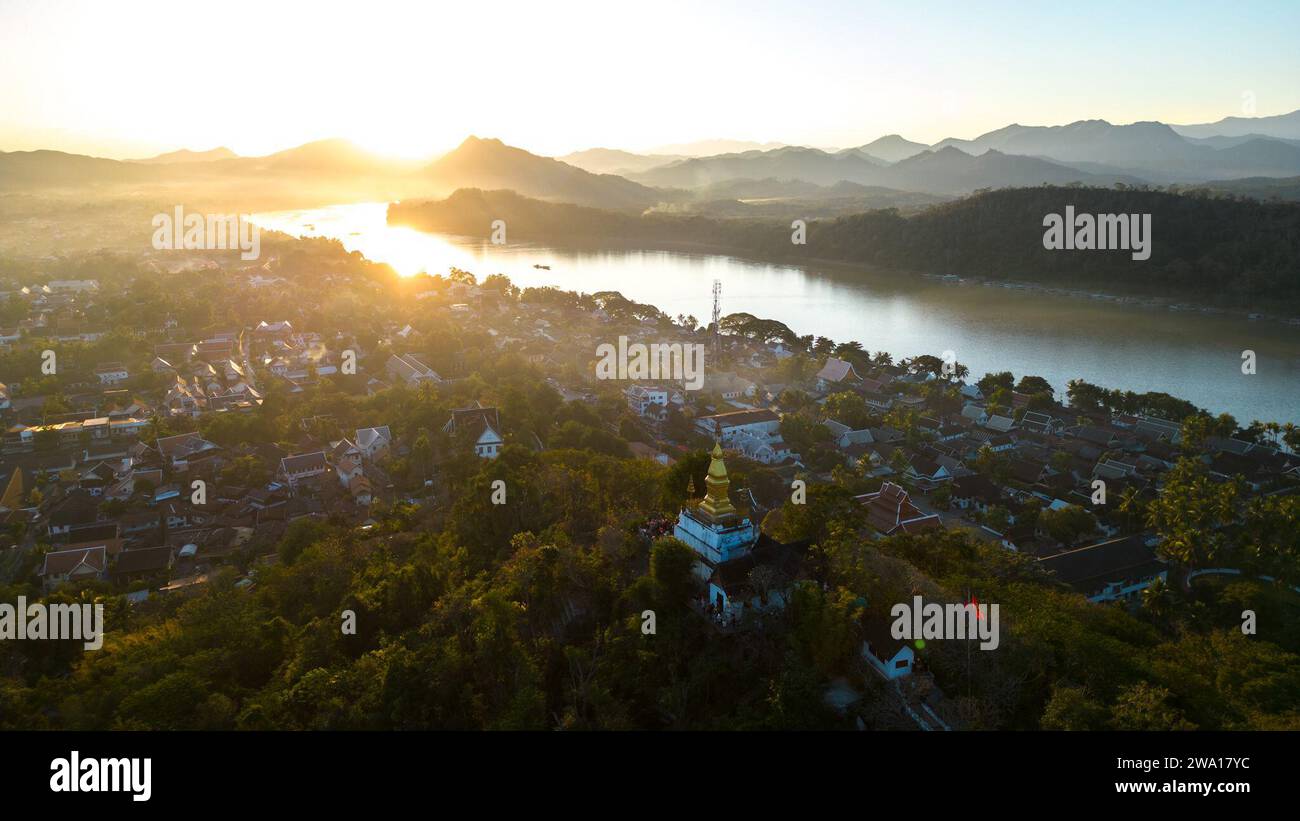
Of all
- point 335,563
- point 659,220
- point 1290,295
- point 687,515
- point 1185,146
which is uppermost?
point 1185,146

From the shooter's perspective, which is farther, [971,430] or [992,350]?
[992,350]

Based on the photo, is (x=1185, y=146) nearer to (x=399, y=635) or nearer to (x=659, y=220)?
(x=659, y=220)

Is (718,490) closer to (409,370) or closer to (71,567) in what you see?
(71,567)

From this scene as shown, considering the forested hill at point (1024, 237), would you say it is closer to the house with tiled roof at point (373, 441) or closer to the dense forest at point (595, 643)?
the dense forest at point (595, 643)

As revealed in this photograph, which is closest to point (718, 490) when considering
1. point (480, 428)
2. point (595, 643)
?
point (595, 643)

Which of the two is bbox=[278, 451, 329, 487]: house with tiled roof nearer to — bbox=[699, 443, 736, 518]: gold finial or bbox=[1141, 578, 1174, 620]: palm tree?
bbox=[699, 443, 736, 518]: gold finial

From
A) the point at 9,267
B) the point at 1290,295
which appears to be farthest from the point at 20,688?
the point at 1290,295
